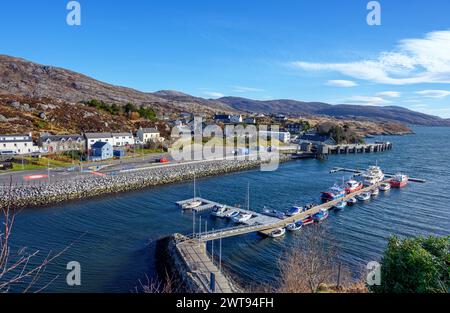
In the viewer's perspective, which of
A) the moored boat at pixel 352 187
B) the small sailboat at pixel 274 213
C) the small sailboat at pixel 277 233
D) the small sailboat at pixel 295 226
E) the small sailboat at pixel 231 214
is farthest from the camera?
the moored boat at pixel 352 187

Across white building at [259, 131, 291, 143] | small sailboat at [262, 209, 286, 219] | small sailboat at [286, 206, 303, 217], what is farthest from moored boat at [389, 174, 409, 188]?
white building at [259, 131, 291, 143]

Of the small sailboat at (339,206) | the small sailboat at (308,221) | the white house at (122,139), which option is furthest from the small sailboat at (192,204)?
the white house at (122,139)

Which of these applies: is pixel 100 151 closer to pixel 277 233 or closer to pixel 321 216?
pixel 277 233

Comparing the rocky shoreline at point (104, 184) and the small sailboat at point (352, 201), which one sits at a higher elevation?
the rocky shoreline at point (104, 184)

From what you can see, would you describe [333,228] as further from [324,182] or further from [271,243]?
[324,182]

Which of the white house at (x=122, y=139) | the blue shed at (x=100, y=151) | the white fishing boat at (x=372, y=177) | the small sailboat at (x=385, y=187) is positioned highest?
the white house at (x=122, y=139)

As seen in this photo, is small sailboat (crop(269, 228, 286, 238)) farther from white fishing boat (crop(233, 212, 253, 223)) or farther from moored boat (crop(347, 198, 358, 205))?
moored boat (crop(347, 198, 358, 205))

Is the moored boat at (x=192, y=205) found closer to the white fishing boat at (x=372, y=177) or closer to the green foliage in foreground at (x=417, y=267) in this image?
the green foliage in foreground at (x=417, y=267)
